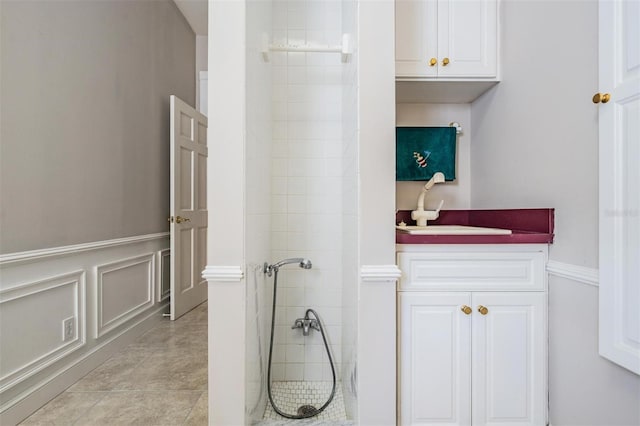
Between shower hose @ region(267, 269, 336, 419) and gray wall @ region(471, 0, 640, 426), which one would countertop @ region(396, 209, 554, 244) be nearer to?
gray wall @ region(471, 0, 640, 426)

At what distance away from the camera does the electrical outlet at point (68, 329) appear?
5.82 feet

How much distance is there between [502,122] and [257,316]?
1.59 m

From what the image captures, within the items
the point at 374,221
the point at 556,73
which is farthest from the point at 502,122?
the point at 374,221

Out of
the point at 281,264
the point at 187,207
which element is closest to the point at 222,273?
the point at 281,264

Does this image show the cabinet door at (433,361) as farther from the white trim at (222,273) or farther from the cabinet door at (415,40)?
the cabinet door at (415,40)

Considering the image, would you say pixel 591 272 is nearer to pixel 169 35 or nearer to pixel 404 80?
pixel 404 80

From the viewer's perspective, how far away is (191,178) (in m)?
3.13

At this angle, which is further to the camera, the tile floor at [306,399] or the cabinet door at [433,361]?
the tile floor at [306,399]

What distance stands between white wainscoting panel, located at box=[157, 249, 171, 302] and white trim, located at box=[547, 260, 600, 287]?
292cm

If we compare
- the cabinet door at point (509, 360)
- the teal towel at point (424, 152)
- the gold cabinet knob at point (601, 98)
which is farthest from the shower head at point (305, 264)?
the gold cabinet knob at point (601, 98)

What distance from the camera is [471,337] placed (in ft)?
4.01

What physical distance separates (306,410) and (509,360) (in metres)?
1.05

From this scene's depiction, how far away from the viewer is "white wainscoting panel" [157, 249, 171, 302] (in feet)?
9.31

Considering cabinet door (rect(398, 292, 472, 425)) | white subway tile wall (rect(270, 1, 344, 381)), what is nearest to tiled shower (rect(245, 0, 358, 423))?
white subway tile wall (rect(270, 1, 344, 381))
